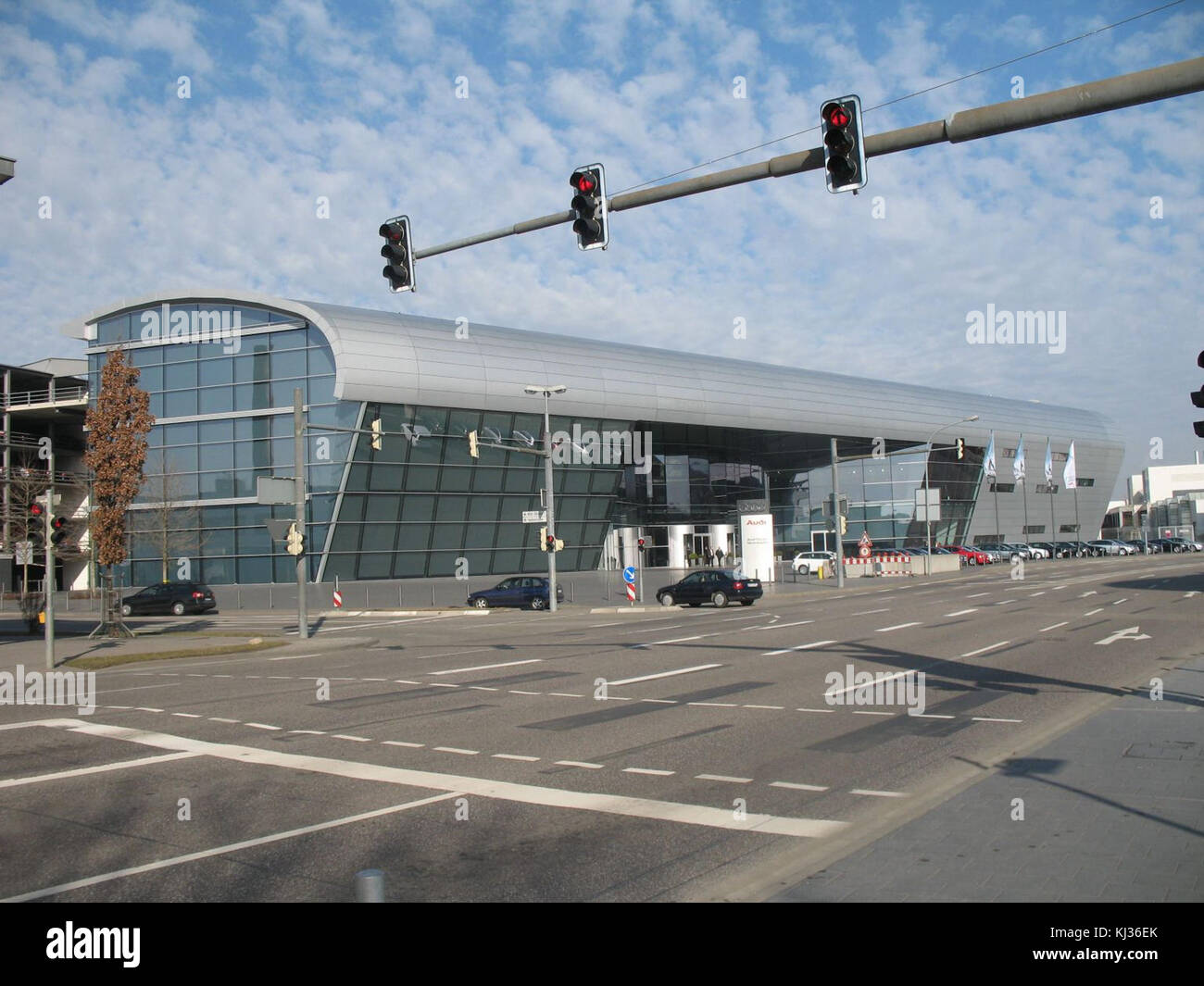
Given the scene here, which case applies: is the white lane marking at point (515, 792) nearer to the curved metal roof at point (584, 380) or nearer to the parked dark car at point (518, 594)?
the parked dark car at point (518, 594)

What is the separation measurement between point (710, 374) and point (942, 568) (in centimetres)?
1942

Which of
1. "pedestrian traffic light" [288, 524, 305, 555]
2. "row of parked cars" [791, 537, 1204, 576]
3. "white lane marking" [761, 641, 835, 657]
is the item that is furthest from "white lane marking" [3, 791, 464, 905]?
"row of parked cars" [791, 537, 1204, 576]

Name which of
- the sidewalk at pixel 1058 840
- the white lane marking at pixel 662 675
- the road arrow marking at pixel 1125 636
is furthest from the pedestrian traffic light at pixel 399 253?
the road arrow marking at pixel 1125 636

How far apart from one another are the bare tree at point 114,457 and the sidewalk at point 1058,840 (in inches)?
1054

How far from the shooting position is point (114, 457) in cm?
2912

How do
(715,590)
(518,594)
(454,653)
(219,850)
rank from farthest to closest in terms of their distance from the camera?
(518,594)
(715,590)
(454,653)
(219,850)

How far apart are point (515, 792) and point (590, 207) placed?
620 centimetres

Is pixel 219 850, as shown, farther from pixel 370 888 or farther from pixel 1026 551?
pixel 1026 551

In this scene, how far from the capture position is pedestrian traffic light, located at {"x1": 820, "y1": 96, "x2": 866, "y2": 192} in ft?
30.6

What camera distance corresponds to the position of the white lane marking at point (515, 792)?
7543 millimetres

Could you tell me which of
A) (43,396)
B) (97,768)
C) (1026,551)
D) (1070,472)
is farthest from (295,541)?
(1070,472)

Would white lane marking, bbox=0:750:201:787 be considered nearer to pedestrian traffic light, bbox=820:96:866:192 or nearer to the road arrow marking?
pedestrian traffic light, bbox=820:96:866:192
